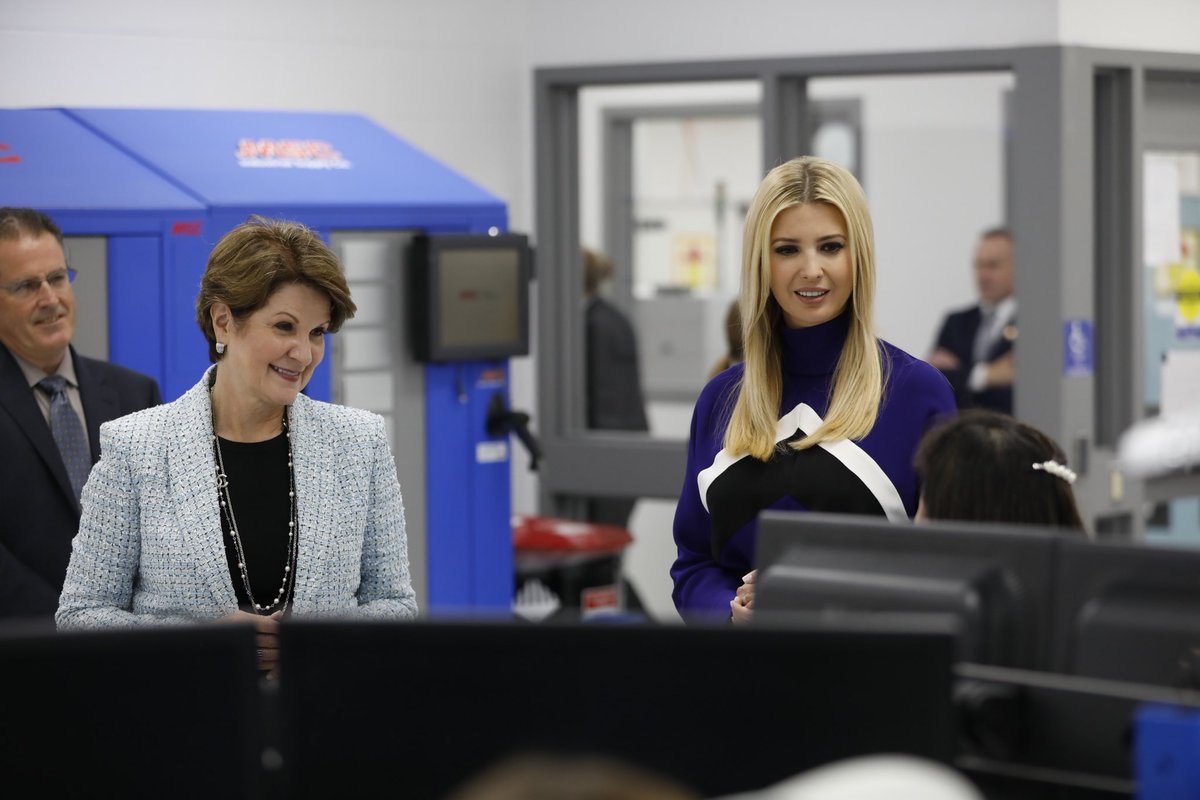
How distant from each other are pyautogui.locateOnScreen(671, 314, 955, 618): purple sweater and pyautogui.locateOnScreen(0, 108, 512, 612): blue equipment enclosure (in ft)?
6.13

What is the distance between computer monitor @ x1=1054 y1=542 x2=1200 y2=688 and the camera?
62.0 inches

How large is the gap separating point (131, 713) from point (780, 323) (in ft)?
4.72

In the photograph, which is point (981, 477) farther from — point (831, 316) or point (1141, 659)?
point (831, 316)

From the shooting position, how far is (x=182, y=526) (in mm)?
2518

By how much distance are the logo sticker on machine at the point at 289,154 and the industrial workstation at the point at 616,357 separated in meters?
0.02

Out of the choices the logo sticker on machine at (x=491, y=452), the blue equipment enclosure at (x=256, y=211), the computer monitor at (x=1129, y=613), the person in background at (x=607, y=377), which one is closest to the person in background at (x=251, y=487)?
the computer monitor at (x=1129, y=613)

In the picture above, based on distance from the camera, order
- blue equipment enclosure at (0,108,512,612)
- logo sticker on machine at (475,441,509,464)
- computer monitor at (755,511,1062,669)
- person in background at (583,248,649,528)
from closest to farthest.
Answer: computer monitor at (755,511,1062,669), blue equipment enclosure at (0,108,512,612), logo sticker on machine at (475,441,509,464), person in background at (583,248,649,528)

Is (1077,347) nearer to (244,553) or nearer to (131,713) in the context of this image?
(244,553)

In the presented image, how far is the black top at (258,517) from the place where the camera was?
102 inches

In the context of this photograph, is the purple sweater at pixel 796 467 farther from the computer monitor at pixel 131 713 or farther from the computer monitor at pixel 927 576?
the computer monitor at pixel 131 713

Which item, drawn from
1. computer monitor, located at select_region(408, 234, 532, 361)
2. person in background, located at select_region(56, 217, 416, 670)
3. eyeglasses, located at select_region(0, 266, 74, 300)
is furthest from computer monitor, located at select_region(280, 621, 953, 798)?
computer monitor, located at select_region(408, 234, 532, 361)

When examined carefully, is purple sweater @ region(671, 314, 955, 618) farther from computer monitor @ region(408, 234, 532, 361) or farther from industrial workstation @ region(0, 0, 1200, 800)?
computer monitor @ region(408, 234, 532, 361)

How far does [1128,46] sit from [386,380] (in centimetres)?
254

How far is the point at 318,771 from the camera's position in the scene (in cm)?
157
